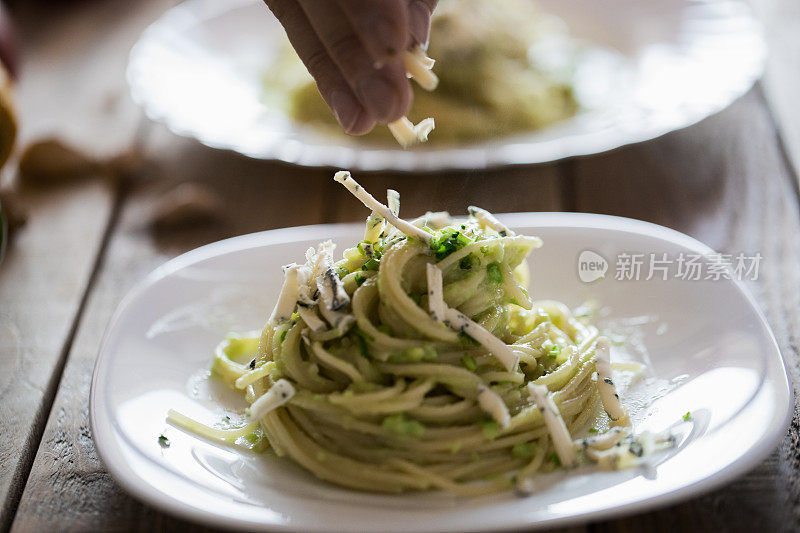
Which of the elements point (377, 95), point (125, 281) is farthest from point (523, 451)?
point (125, 281)

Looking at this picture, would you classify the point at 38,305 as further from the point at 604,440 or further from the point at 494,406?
the point at 604,440

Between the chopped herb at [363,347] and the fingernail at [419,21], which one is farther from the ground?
the fingernail at [419,21]

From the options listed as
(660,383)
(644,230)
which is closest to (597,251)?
(644,230)

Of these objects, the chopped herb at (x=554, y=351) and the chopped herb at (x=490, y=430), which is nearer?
the chopped herb at (x=490, y=430)

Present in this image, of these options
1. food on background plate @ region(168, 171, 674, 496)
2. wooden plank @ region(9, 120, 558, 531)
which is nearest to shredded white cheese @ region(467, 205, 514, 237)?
food on background plate @ region(168, 171, 674, 496)

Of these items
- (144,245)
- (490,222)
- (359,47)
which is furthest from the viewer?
(144,245)

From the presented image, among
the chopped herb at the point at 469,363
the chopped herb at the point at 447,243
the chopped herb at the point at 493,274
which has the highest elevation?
the chopped herb at the point at 447,243

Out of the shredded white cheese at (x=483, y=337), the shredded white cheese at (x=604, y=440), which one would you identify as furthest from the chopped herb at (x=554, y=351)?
the shredded white cheese at (x=604, y=440)

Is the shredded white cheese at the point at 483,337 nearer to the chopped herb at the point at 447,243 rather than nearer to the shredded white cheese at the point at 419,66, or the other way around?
the chopped herb at the point at 447,243
